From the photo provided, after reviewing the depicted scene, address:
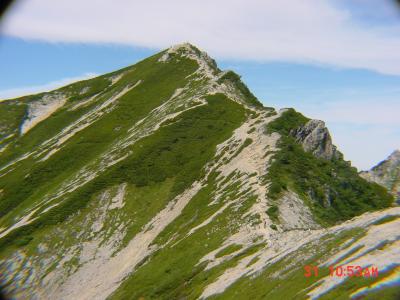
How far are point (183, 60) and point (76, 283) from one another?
3353 inches

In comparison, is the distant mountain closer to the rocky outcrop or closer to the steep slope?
the steep slope

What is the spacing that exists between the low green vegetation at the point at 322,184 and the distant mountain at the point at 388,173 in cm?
1694

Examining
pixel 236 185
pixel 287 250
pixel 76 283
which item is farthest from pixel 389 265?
pixel 76 283

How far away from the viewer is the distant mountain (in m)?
87.9

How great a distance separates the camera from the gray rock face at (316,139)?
73812 millimetres

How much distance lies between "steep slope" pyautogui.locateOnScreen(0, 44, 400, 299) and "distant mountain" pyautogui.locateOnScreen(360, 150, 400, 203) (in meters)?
16.4

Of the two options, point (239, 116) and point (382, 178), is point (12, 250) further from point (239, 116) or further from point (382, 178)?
point (382, 178)

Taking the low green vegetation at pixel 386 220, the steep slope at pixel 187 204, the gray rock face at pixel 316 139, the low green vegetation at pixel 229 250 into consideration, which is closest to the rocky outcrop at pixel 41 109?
the steep slope at pixel 187 204

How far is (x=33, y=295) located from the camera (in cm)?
6181

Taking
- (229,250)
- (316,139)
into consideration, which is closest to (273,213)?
(229,250)

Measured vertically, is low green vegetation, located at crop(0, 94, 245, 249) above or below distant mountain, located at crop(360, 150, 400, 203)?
above
